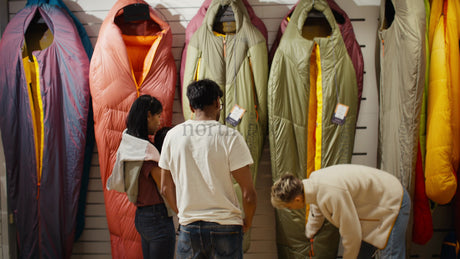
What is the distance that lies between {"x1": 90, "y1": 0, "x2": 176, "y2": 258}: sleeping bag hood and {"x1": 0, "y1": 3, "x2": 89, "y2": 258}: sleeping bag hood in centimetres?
18

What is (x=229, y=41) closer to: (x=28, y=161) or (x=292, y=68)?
(x=292, y=68)

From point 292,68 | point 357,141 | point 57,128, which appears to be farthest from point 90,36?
point 357,141

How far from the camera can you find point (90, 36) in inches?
103

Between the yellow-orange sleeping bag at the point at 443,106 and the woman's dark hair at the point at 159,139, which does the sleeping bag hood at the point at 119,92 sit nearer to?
the woman's dark hair at the point at 159,139

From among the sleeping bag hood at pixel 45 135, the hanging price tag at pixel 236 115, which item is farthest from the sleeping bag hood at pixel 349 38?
the sleeping bag hood at pixel 45 135

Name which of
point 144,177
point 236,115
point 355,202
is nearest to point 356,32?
point 236,115

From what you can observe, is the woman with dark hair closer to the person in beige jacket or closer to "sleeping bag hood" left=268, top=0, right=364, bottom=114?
the person in beige jacket

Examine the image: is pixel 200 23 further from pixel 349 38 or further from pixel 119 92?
pixel 349 38

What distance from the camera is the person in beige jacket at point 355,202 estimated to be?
158 centimetres

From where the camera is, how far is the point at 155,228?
162 cm

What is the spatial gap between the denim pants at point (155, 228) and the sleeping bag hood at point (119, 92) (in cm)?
64

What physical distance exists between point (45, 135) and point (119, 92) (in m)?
0.60

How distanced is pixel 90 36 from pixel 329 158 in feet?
6.46

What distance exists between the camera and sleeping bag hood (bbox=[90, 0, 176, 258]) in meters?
2.25
